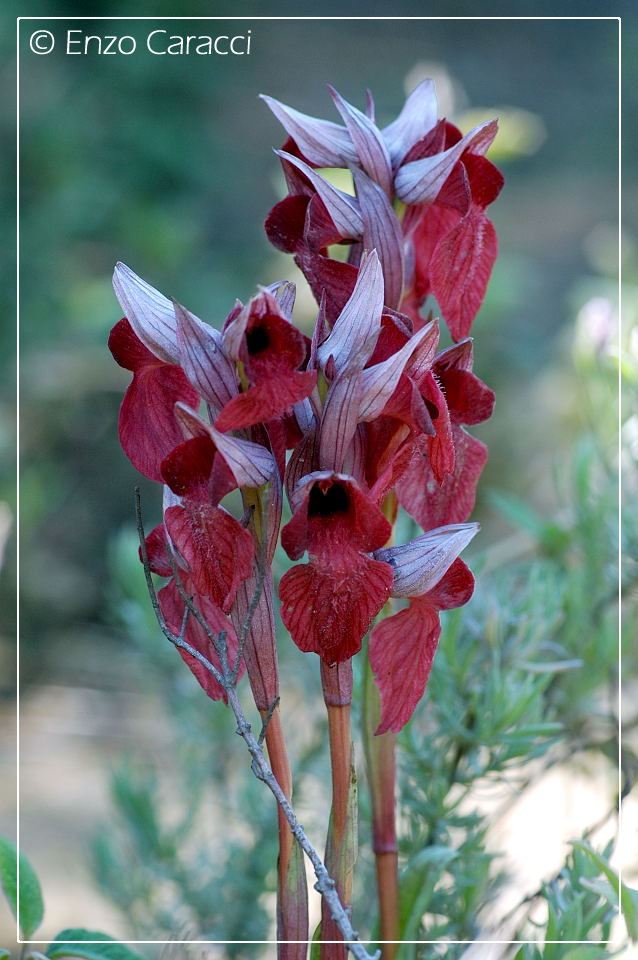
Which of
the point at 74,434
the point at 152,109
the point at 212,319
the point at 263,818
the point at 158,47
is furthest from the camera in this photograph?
the point at 152,109

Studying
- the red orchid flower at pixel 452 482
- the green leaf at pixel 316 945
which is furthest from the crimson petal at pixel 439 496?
the green leaf at pixel 316 945

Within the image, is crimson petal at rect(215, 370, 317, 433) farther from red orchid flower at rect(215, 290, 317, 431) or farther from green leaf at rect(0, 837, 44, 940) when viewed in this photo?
green leaf at rect(0, 837, 44, 940)

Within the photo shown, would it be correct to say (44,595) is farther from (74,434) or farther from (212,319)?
(212,319)

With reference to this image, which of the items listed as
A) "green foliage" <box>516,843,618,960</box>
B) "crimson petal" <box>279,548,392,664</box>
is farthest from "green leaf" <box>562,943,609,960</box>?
"crimson petal" <box>279,548,392,664</box>

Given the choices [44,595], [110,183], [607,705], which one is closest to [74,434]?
[44,595]

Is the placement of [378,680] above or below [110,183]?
below

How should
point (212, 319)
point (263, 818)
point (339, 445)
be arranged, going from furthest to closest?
point (212, 319) → point (263, 818) → point (339, 445)

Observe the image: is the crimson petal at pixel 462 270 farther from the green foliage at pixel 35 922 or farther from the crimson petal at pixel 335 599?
the green foliage at pixel 35 922
